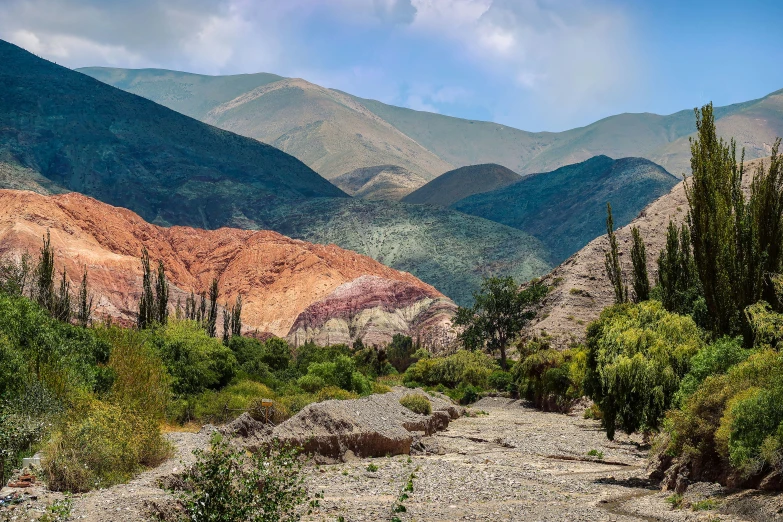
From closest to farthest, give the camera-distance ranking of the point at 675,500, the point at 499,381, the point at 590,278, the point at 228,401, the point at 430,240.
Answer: the point at 675,500
the point at 228,401
the point at 499,381
the point at 590,278
the point at 430,240

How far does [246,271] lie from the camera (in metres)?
141

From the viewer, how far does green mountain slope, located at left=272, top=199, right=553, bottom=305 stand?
165500 mm

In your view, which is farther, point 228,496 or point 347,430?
point 347,430

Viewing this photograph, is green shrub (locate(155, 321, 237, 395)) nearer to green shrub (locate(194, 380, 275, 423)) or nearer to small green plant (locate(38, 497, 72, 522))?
green shrub (locate(194, 380, 275, 423))

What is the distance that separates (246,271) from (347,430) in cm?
11401

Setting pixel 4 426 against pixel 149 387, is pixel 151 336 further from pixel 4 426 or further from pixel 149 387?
pixel 4 426

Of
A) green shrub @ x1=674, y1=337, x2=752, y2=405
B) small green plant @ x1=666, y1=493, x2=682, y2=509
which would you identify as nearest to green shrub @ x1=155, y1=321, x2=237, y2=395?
green shrub @ x1=674, y1=337, x2=752, y2=405

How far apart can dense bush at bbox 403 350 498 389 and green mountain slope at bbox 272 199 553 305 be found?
271 feet

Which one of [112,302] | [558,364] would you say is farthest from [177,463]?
[112,302]

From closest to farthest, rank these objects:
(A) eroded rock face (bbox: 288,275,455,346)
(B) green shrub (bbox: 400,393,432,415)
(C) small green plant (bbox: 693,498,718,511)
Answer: (C) small green plant (bbox: 693,498,718,511) → (B) green shrub (bbox: 400,393,432,415) → (A) eroded rock face (bbox: 288,275,455,346)

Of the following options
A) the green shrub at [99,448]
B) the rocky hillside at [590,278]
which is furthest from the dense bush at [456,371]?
the green shrub at [99,448]

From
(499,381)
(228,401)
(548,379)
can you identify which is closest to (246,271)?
(499,381)

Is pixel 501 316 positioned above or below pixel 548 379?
above

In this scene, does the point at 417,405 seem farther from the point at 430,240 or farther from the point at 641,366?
the point at 430,240
